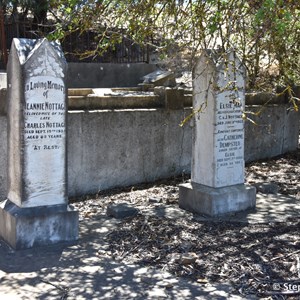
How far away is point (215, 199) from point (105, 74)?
30.2 feet

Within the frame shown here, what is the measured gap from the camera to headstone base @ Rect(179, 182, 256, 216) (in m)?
7.49

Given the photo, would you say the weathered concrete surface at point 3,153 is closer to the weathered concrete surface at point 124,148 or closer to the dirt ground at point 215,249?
the weathered concrete surface at point 124,148

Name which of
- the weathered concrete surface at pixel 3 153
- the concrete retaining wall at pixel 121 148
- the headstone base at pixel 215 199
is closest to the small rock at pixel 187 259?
the headstone base at pixel 215 199

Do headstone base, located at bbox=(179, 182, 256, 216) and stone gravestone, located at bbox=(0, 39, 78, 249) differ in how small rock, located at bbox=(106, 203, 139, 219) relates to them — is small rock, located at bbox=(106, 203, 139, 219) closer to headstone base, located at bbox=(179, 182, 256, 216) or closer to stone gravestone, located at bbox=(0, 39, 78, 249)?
headstone base, located at bbox=(179, 182, 256, 216)

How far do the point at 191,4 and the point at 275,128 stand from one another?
21.5 ft

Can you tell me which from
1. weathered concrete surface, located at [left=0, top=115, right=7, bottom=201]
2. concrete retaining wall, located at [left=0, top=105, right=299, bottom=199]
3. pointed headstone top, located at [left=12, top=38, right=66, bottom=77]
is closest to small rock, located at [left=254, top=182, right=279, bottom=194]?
concrete retaining wall, located at [left=0, top=105, right=299, bottom=199]

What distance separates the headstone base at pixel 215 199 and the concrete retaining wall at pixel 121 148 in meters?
1.35

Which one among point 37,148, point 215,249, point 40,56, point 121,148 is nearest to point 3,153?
point 121,148

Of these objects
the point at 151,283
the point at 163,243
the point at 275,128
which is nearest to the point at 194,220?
the point at 163,243

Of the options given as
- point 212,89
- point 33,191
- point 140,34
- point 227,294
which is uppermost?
point 140,34

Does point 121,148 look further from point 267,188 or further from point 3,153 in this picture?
point 267,188

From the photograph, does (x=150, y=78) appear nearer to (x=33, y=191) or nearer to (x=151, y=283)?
(x=33, y=191)

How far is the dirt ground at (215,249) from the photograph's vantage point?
5.18 m

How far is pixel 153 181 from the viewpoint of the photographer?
10555 mm
